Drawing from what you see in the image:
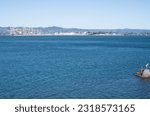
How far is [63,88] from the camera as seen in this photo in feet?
141

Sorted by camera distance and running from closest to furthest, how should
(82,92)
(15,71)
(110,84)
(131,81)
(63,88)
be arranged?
(82,92) → (63,88) → (110,84) → (131,81) → (15,71)

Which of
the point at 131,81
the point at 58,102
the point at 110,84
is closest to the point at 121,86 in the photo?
the point at 110,84

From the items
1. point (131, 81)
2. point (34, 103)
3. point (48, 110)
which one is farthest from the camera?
point (131, 81)

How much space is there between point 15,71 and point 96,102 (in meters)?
45.1

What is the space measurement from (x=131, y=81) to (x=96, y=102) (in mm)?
32972

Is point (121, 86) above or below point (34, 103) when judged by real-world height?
below

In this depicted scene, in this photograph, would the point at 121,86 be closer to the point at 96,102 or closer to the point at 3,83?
the point at 3,83

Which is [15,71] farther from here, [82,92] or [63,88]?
[82,92]

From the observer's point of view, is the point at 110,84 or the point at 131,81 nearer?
the point at 110,84


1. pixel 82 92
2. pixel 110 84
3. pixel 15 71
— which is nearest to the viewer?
pixel 82 92

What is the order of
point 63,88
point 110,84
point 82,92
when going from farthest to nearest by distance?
1. point 110,84
2. point 63,88
3. point 82,92

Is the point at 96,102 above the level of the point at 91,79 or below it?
above

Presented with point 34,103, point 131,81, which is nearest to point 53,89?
point 131,81

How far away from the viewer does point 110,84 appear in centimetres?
4591
